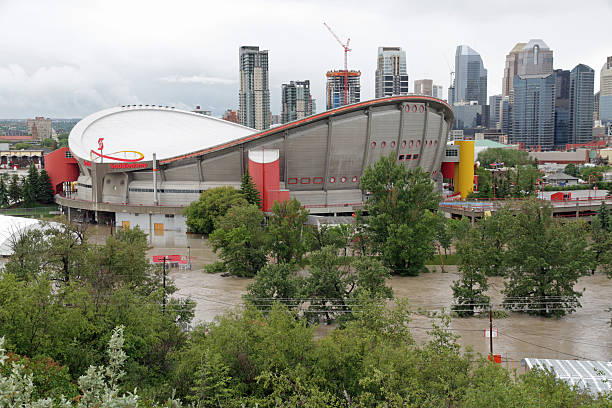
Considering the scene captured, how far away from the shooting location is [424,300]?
114 ft

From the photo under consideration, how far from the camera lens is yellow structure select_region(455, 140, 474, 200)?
7688 cm

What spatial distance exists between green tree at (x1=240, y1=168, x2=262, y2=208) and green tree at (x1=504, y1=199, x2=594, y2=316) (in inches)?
1203

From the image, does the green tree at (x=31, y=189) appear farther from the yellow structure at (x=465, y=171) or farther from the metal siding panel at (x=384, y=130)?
the yellow structure at (x=465, y=171)

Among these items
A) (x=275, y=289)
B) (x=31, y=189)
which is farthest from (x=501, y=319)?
(x=31, y=189)

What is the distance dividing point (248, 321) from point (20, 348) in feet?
22.4

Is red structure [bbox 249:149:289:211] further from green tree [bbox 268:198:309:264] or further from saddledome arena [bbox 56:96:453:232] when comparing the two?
green tree [bbox 268:198:309:264]

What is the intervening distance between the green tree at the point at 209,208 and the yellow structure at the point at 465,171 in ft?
109

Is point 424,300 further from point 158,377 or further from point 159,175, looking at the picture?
point 159,175

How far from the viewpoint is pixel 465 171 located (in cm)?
7750

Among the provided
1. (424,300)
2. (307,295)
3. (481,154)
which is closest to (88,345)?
(307,295)

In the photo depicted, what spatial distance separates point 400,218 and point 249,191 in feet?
66.7

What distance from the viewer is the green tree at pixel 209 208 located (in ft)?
178

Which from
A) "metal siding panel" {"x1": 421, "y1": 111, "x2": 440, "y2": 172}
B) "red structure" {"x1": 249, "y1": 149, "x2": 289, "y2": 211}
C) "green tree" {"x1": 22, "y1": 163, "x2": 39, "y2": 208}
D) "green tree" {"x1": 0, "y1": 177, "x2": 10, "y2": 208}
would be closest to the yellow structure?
"metal siding panel" {"x1": 421, "y1": 111, "x2": 440, "y2": 172}

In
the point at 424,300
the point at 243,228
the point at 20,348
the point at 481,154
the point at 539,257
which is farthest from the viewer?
the point at 481,154
